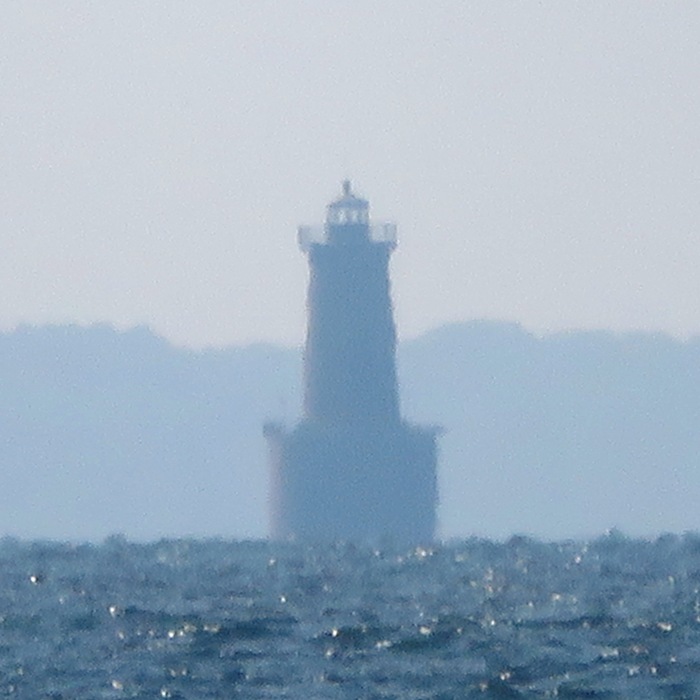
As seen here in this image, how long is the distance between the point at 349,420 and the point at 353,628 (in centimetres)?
2605

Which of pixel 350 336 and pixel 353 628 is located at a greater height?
pixel 350 336

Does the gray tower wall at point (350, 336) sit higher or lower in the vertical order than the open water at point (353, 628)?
higher

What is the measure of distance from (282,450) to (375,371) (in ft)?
7.44

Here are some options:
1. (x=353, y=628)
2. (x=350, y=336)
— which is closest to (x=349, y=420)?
(x=350, y=336)

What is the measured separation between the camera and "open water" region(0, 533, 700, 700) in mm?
25719

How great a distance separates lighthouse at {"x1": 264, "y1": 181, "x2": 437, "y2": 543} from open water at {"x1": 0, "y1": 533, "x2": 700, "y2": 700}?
12886mm

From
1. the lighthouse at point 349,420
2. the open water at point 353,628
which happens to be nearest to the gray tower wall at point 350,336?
the lighthouse at point 349,420

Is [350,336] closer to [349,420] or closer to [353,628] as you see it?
[349,420]

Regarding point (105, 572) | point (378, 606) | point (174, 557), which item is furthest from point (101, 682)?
point (174, 557)

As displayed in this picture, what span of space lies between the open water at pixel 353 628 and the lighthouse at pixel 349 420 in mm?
12886

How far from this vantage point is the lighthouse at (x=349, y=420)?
182ft

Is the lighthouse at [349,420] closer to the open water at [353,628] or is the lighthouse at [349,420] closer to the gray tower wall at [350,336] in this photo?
the gray tower wall at [350,336]

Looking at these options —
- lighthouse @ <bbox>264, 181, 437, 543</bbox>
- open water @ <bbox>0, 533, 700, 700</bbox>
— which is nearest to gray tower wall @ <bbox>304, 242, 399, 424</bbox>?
lighthouse @ <bbox>264, 181, 437, 543</bbox>

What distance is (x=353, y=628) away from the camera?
96.3 ft
